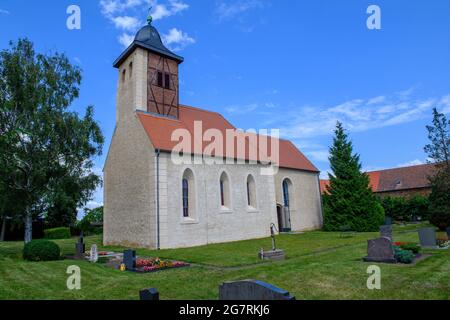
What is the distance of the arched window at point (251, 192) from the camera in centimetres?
2406

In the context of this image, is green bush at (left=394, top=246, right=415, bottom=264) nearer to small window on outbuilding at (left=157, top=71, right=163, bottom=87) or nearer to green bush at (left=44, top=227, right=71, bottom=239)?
small window on outbuilding at (left=157, top=71, right=163, bottom=87)

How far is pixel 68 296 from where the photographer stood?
7934 millimetres

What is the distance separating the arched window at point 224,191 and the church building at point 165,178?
7 cm

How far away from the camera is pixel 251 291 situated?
16.0 ft

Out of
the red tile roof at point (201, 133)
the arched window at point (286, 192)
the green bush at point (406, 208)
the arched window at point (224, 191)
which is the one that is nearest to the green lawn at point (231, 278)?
the red tile roof at point (201, 133)

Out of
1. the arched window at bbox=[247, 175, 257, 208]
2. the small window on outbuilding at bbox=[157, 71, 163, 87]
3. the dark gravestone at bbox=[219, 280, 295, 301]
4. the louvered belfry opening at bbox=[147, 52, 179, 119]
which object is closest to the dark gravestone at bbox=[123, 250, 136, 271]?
the dark gravestone at bbox=[219, 280, 295, 301]

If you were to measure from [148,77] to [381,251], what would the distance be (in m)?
18.2

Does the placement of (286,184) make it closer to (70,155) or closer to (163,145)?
(163,145)

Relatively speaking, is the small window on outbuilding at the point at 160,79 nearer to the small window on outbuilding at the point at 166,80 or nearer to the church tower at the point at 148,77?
the church tower at the point at 148,77

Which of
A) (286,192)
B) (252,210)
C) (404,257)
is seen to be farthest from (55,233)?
(404,257)

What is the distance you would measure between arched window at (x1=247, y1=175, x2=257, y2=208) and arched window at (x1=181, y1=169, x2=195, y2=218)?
18.0ft

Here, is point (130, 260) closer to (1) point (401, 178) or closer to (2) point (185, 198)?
(2) point (185, 198)
